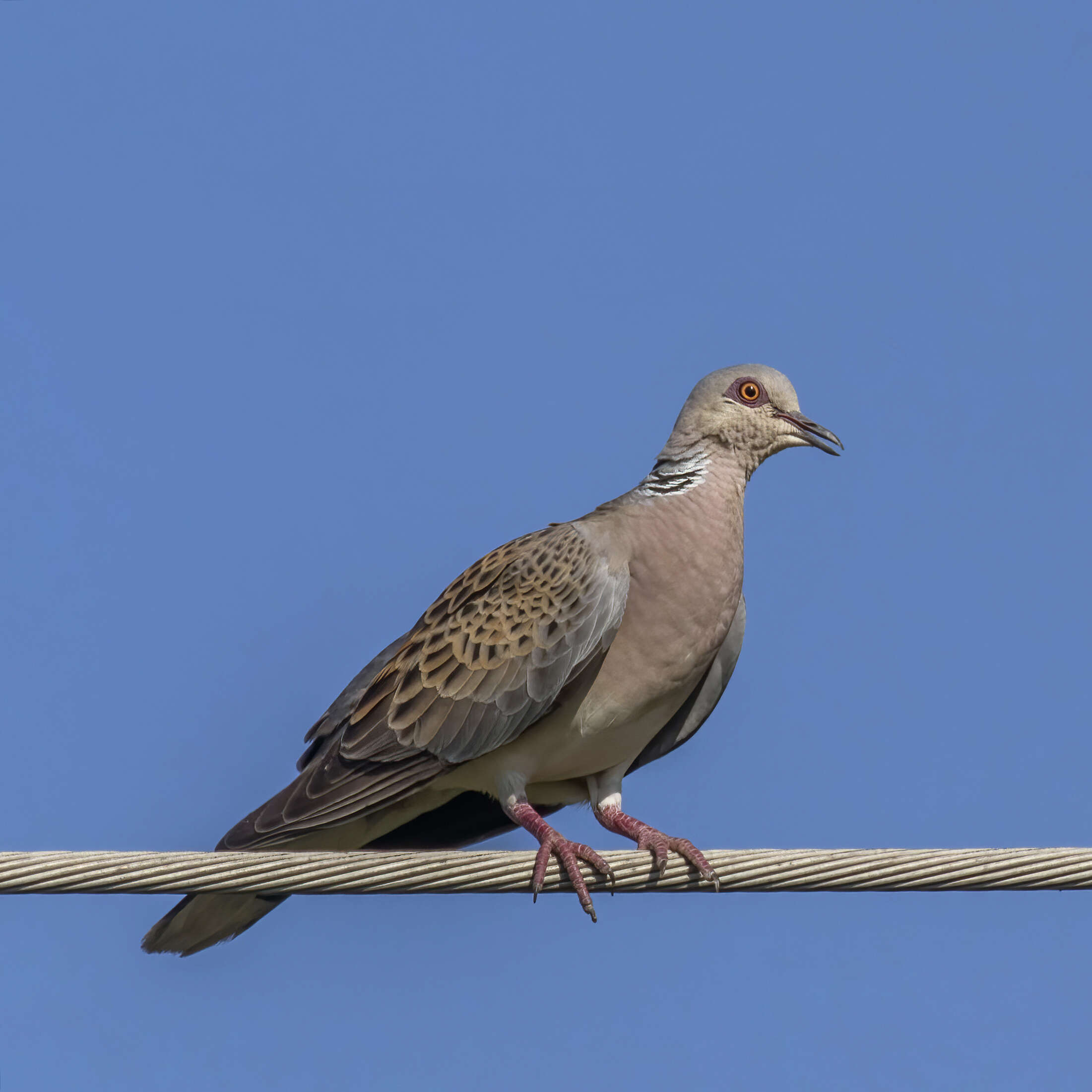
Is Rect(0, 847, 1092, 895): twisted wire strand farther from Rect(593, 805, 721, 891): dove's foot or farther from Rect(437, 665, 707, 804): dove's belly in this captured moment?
Rect(437, 665, 707, 804): dove's belly

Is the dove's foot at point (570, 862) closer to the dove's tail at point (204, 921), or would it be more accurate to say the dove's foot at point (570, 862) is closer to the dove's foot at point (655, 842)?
the dove's foot at point (655, 842)

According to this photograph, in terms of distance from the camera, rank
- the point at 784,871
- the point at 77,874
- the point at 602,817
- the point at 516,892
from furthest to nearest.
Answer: the point at 602,817, the point at 516,892, the point at 784,871, the point at 77,874

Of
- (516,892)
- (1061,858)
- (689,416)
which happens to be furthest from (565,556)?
(1061,858)

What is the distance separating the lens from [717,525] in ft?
19.1

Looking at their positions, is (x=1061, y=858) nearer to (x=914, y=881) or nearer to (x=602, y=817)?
(x=914, y=881)

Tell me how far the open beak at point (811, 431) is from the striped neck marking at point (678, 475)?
363 mm

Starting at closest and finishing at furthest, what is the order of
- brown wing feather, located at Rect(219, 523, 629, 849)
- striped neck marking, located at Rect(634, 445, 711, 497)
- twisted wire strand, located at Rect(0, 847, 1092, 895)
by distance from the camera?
twisted wire strand, located at Rect(0, 847, 1092, 895) → brown wing feather, located at Rect(219, 523, 629, 849) → striped neck marking, located at Rect(634, 445, 711, 497)

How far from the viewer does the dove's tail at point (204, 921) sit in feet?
18.3

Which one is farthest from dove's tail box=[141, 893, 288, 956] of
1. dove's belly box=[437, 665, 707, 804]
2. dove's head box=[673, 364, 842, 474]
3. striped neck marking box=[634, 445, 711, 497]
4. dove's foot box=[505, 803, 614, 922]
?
dove's head box=[673, 364, 842, 474]

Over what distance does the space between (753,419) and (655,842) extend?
1.73 metres

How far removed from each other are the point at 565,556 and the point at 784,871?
5.71 ft

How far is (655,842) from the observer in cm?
540

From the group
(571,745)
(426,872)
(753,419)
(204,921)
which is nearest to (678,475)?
(753,419)

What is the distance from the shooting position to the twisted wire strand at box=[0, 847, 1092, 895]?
4.04 m
